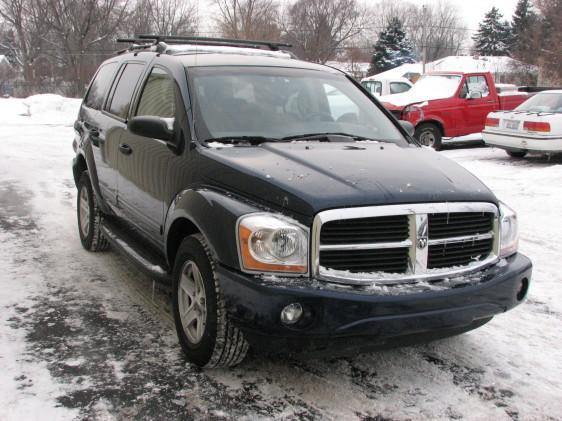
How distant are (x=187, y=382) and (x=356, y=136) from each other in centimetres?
205

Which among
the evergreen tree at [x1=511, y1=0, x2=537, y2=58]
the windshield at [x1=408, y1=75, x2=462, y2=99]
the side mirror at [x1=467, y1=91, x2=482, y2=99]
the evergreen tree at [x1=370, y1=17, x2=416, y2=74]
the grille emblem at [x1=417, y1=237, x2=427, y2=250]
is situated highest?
the evergreen tree at [x1=511, y1=0, x2=537, y2=58]

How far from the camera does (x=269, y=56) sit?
16.1 ft

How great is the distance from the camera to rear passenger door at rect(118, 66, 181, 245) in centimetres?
409

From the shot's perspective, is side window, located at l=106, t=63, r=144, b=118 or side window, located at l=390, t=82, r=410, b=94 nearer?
side window, located at l=106, t=63, r=144, b=118

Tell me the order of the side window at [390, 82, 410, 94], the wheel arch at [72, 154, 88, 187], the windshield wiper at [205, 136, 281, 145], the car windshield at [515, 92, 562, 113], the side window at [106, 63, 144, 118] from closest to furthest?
the windshield wiper at [205, 136, 281, 145], the side window at [106, 63, 144, 118], the wheel arch at [72, 154, 88, 187], the car windshield at [515, 92, 562, 113], the side window at [390, 82, 410, 94]

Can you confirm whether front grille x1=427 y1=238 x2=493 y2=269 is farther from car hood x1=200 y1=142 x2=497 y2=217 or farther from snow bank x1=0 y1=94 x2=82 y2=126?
snow bank x1=0 y1=94 x2=82 y2=126

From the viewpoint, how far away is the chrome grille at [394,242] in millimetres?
2982

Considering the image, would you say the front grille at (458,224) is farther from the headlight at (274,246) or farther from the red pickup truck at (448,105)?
the red pickup truck at (448,105)

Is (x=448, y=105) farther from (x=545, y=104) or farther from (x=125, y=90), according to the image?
(x=125, y=90)

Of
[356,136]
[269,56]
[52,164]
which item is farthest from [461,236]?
[52,164]

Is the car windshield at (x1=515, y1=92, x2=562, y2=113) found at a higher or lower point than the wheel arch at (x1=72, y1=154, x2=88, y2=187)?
higher

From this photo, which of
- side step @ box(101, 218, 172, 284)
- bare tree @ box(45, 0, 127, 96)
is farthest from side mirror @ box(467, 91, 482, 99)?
bare tree @ box(45, 0, 127, 96)

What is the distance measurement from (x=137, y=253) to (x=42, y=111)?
2134 cm

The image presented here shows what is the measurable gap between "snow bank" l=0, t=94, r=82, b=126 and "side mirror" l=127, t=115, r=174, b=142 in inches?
712
